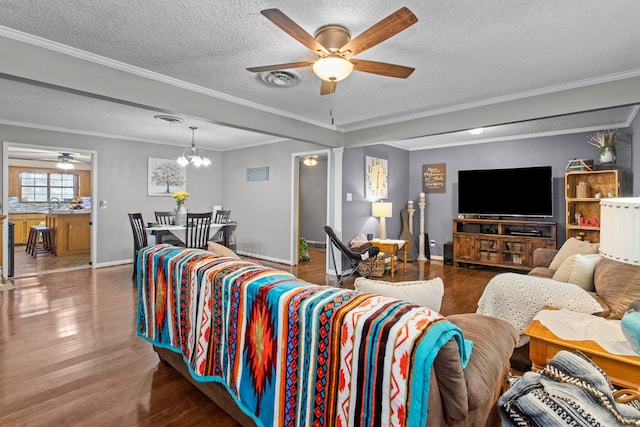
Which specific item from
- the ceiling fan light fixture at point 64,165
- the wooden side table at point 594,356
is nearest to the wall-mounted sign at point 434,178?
the wooden side table at point 594,356

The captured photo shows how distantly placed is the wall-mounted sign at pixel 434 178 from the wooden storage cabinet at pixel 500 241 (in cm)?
92

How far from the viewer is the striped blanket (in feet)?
3.29

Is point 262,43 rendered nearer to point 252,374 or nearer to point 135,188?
point 252,374

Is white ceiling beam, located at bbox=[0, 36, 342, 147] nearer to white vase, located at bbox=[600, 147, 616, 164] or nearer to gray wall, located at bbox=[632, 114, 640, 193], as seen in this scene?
gray wall, located at bbox=[632, 114, 640, 193]

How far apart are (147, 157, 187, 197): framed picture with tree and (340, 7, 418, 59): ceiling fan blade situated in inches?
214

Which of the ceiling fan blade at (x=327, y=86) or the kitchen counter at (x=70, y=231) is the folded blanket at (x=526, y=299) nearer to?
the ceiling fan blade at (x=327, y=86)

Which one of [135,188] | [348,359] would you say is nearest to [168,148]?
[135,188]

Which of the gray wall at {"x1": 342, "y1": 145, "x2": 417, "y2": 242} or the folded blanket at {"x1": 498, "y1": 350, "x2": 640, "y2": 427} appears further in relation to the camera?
the gray wall at {"x1": 342, "y1": 145, "x2": 417, "y2": 242}

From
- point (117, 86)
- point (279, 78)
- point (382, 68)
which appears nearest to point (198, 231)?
point (117, 86)

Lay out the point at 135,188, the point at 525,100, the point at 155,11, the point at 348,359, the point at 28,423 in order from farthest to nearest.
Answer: the point at 135,188
the point at 525,100
the point at 155,11
the point at 28,423
the point at 348,359

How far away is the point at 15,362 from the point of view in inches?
94.2

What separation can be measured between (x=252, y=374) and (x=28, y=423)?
1350 mm

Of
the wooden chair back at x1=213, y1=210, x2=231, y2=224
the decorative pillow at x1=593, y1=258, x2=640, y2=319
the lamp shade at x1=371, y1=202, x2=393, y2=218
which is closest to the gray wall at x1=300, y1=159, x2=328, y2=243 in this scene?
the lamp shade at x1=371, y1=202, x2=393, y2=218

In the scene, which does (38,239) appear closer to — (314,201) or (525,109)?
(314,201)
